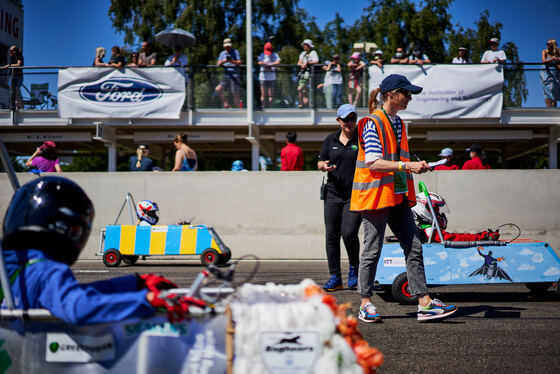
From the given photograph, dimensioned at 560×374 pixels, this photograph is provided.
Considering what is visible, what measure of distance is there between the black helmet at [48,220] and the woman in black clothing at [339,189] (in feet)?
14.7

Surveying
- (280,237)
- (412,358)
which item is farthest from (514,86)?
(412,358)

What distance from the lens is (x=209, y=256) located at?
1130cm

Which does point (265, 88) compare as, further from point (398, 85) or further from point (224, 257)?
point (398, 85)

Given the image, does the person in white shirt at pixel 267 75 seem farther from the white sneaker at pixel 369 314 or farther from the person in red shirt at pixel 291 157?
the white sneaker at pixel 369 314

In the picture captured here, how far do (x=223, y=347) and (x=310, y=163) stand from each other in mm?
36695

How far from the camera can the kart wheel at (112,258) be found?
1150 centimetres

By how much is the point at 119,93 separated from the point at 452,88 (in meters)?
8.98

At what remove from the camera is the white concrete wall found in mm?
12820

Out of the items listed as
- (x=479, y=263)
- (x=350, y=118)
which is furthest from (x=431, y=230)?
(x=350, y=118)

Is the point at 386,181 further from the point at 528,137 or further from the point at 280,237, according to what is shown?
the point at 528,137

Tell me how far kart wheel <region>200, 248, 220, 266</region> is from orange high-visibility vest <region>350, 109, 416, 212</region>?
21.5 ft

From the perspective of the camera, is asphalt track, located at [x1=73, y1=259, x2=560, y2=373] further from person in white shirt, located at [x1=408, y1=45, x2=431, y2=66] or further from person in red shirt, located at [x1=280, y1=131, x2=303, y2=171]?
person in white shirt, located at [x1=408, y1=45, x2=431, y2=66]

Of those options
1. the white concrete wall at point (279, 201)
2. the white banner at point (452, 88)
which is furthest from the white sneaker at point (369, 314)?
the white banner at point (452, 88)

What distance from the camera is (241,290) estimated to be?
7.33 ft
